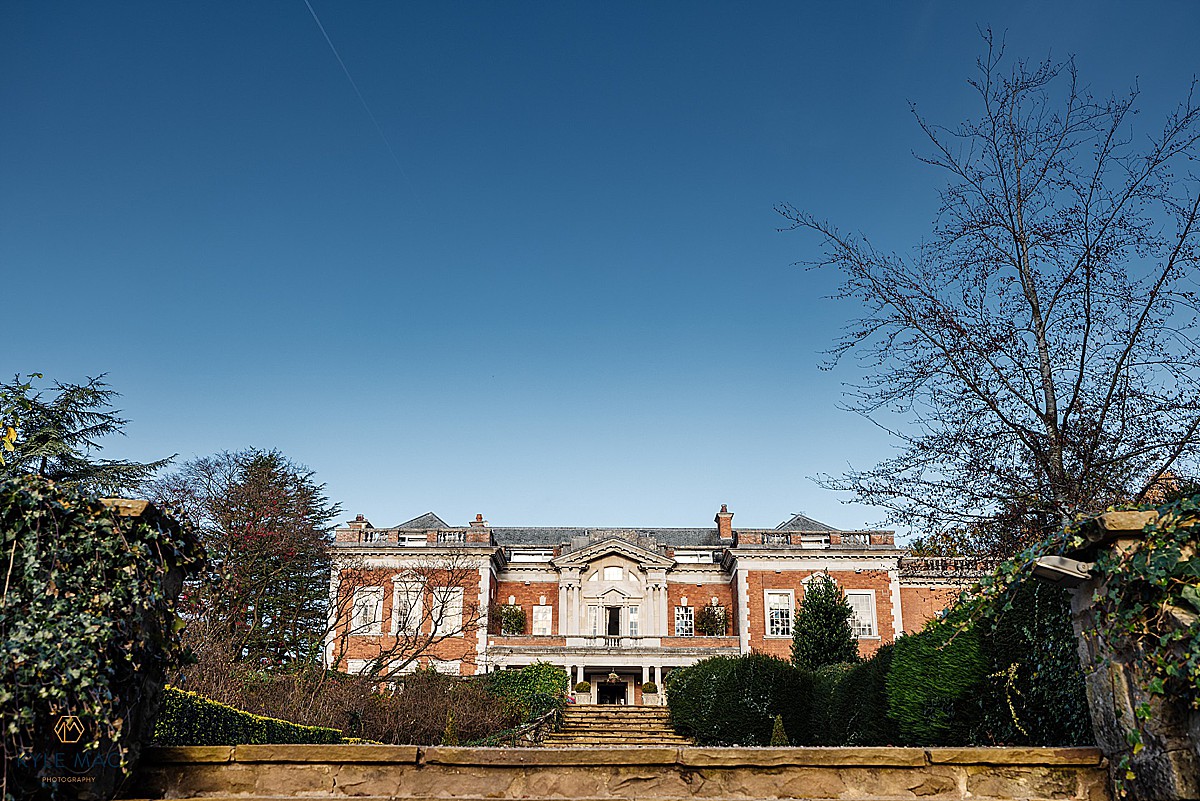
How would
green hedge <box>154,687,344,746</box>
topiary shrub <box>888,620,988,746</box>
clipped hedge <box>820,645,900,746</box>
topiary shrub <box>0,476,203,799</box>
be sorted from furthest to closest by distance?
clipped hedge <box>820,645,900,746</box> → topiary shrub <box>888,620,988,746</box> → green hedge <box>154,687,344,746</box> → topiary shrub <box>0,476,203,799</box>

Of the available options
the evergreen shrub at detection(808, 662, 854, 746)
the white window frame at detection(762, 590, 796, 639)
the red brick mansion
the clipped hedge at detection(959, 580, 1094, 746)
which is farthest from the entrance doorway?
the clipped hedge at detection(959, 580, 1094, 746)

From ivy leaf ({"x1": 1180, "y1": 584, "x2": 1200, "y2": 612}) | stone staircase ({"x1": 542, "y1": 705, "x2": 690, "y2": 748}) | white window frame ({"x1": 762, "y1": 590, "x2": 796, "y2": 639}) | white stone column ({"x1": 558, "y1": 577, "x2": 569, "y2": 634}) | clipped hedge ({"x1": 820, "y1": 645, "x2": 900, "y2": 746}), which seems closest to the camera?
ivy leaf ({"x1": 1180, "y1": 584, "x2": 1200, "y2": 612})

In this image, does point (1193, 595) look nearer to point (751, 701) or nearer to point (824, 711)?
point (824, 711)

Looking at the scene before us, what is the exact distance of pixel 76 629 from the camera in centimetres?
328

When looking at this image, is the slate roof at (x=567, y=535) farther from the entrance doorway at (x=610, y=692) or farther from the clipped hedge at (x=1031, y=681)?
the clipped hedge at (x=1031, y=681)

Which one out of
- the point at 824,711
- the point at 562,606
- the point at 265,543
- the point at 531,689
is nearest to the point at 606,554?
the point at 562,606

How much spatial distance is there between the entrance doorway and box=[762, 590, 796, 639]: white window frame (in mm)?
6553

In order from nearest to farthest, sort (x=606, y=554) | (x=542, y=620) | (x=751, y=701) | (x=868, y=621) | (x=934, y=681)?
(x=934, y=681) → (x=751, y=701) → (x=868, y=621) → (x=606, y=554) → (x=542, y=620)

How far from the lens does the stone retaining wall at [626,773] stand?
3.90m

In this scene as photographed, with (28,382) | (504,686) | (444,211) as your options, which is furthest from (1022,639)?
(504,686)

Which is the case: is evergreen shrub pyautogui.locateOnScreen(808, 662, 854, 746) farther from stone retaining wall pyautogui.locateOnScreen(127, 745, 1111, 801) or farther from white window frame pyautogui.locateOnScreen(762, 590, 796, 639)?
white window frame pyautogui.locateOnScreen(762, 590, 796, 639)

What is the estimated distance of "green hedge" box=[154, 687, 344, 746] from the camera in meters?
6.01

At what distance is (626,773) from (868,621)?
1246 inches

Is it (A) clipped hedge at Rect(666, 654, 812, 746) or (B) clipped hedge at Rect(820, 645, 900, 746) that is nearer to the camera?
(B) clipped hedge at Rect(820, 645, 900, 746)
